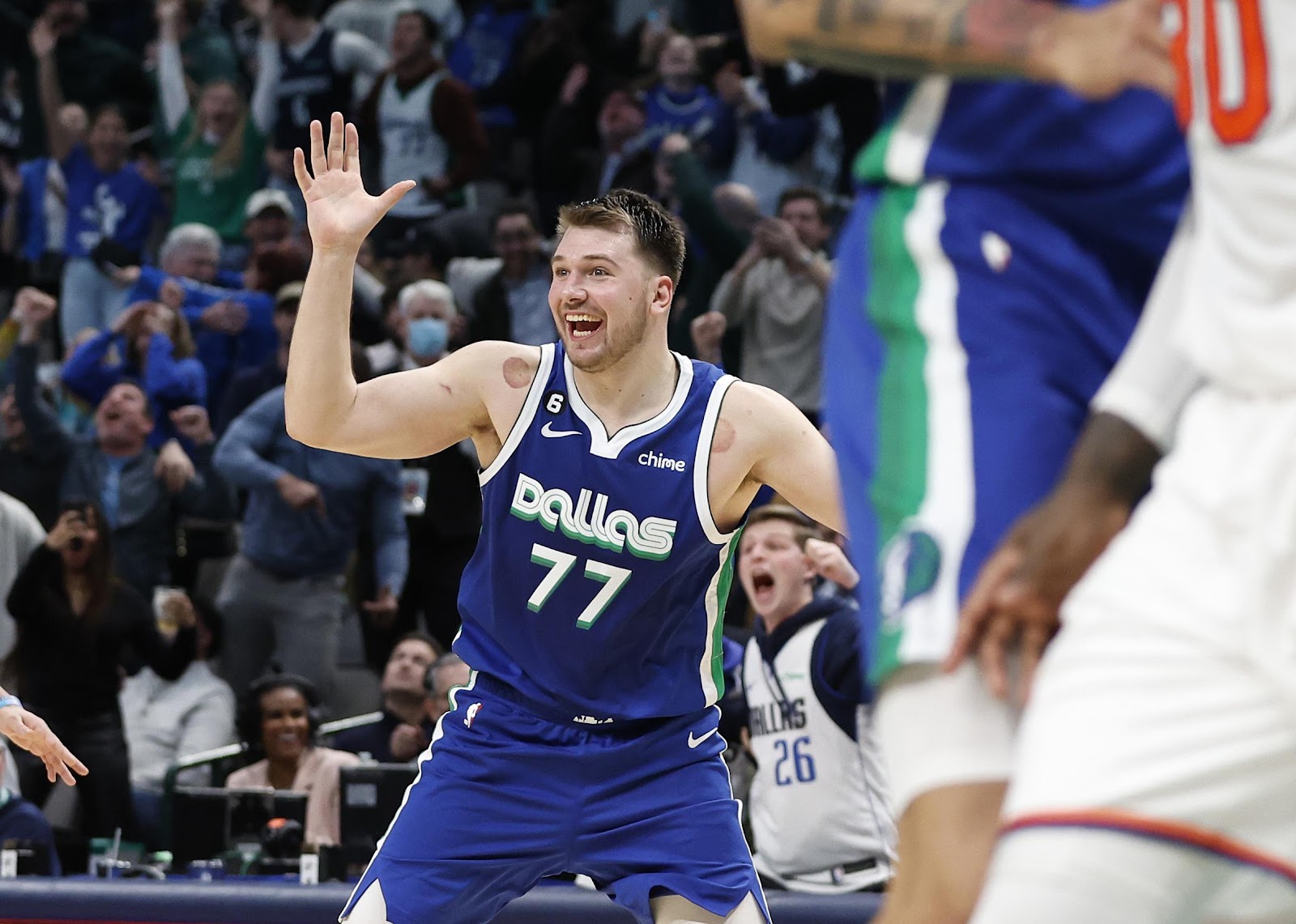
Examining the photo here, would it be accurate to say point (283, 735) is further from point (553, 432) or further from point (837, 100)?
point (837, 100)

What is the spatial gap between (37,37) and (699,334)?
662cm

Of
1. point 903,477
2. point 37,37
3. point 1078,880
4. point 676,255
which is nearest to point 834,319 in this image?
point 903,477

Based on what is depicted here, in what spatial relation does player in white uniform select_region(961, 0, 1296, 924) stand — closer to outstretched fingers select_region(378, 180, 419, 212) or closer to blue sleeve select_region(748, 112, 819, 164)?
outstretched fingers select_region(378, 180, 419, 212)

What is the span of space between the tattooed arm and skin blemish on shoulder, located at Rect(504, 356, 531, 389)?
231cm

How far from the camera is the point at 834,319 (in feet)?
8.70

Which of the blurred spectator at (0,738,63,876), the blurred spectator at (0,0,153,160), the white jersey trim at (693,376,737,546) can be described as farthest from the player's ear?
the blurred spectator at (0,0,153,160)

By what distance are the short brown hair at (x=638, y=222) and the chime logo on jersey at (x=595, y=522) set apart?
0.73 m

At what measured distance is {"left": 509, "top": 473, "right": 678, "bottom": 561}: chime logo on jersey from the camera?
15.4ft

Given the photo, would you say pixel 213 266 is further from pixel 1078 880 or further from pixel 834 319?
pixel 1078 880

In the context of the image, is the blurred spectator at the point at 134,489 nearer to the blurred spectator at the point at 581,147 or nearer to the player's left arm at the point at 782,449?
the blurred spectator at the point at 581,147

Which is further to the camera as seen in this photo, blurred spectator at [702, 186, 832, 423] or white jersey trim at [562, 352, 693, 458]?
blurred spectator at [702, 186, 832, 423]

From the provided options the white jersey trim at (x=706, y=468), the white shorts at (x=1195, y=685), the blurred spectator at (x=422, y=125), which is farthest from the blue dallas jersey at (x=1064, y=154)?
the blurred spectator at (x=422, y=125)

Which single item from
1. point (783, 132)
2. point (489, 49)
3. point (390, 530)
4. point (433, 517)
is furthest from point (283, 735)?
point (489, 49)

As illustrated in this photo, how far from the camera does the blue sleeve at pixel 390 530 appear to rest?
990cm
